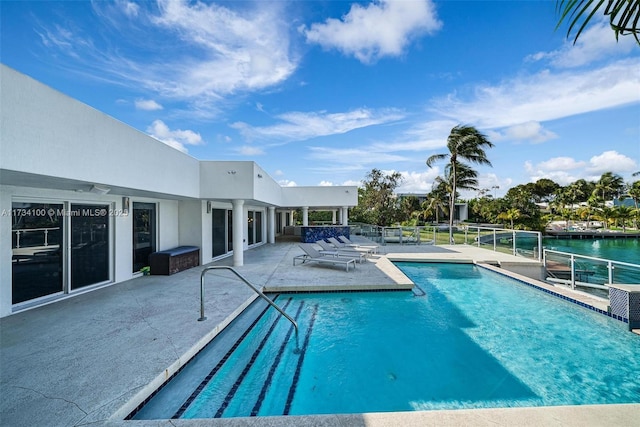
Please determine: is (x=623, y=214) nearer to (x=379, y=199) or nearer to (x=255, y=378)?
(x=379, y=199)

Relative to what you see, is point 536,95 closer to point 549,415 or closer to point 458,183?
point 549,415

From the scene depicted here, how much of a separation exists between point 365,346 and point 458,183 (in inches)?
845

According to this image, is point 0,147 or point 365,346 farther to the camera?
point 365,346

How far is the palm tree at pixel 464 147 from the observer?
20234 millimetres

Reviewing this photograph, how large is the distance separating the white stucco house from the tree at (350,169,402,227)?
1985 cm

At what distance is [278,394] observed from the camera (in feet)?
11.8

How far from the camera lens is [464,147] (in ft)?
67.1

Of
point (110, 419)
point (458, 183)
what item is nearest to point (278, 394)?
point (110, 419)

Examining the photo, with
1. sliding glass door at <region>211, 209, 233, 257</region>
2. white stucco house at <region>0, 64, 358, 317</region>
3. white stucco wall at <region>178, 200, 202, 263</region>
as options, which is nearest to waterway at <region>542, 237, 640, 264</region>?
sliding glass door at <region>211, 209, 233, 257</region>

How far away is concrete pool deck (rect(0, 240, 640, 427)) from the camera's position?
262cm

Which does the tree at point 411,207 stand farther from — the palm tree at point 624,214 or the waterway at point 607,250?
the palm tree at point 624,214

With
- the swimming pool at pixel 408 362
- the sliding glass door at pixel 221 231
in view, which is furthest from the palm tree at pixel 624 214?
the sliding glass door at pixel 221 231

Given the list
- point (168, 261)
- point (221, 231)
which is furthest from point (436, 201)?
point (168, 261)

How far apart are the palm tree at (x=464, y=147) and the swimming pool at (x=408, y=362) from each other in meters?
15.7
